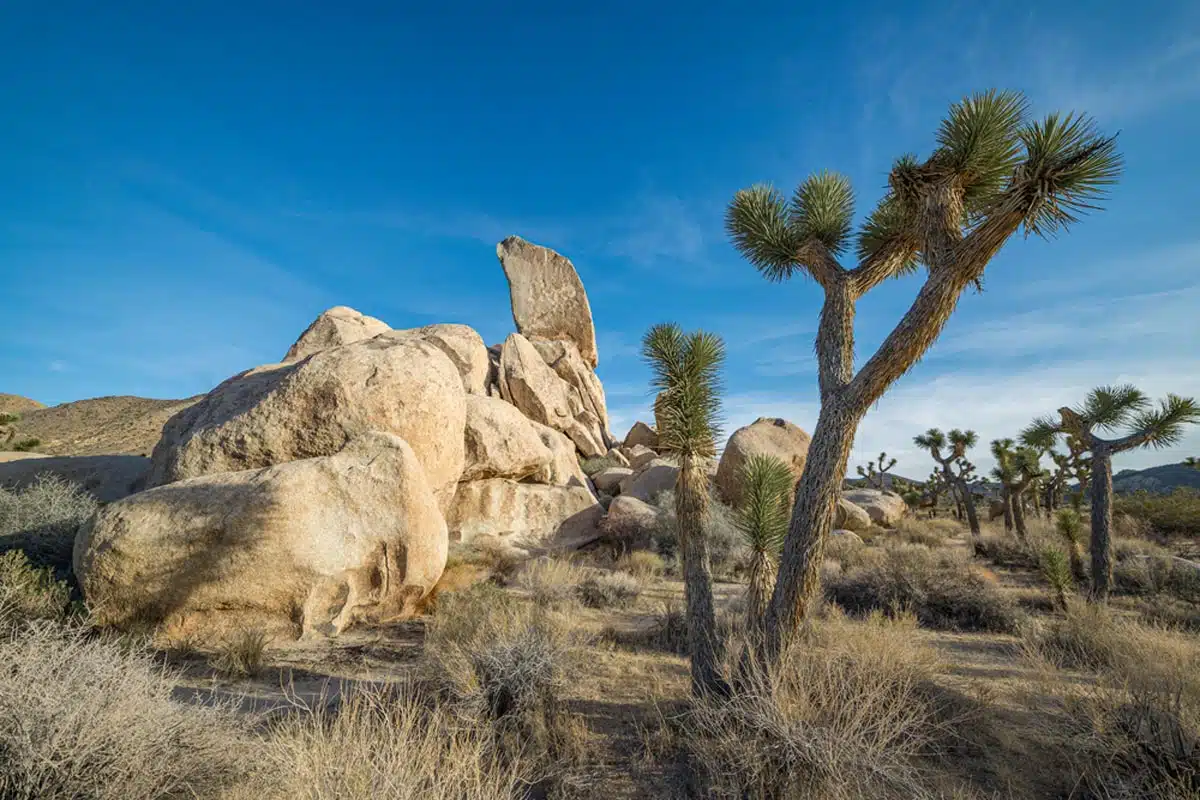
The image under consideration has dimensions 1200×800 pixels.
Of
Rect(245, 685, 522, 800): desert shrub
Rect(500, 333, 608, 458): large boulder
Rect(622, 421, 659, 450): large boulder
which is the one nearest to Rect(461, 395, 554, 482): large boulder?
Rect(500, 333, 608, 458): large boulder

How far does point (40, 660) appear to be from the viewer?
2.98m

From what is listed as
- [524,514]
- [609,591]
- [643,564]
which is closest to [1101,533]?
[643,564]

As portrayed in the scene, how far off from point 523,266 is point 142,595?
2387 cm

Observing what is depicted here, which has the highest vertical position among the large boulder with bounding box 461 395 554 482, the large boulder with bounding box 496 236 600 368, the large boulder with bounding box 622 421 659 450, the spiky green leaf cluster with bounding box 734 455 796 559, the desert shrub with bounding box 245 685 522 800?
the large boulder with bounding box 496 236 600 368

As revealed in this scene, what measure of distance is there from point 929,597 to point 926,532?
31.5 ft

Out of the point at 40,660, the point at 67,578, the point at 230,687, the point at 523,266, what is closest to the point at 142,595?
the point at 67,578

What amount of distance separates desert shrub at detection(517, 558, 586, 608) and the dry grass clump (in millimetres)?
5607

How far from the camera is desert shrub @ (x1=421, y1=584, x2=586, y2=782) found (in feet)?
12.3

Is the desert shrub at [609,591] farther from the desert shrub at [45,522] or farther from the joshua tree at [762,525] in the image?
the desert shrub at [45,522]

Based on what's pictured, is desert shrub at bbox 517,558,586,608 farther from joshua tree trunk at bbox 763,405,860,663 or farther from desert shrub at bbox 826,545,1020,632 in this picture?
joshua tree trunk at bbox 763,405,860,663

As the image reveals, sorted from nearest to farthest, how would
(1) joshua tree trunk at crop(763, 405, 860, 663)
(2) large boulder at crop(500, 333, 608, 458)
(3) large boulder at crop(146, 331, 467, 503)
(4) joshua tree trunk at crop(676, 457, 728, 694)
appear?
(1) joshua tree trunk at crop(763, 405, 860, 663) → (4) joshua tree trunk at crop(676, 457, 728, 694) → (3) large boulder at crop(146, 331, 467, 503) → (2) large boulder at crop(500, 333, 608, 458)

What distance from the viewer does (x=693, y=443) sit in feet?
17.6

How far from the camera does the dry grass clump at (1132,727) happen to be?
307 cm

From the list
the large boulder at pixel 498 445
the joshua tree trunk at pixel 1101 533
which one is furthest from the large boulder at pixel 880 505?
the large boulder at pixel 498 445
